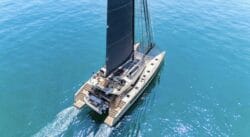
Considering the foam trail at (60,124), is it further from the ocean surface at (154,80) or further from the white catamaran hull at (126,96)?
the white catamaran hull at (126,96)

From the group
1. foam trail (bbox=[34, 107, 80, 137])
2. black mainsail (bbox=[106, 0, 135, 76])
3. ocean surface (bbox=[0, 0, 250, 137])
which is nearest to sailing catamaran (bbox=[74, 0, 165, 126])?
black mainsail (bbox=[106, 0, 135, 76])

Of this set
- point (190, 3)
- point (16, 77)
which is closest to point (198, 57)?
point (190, 3)

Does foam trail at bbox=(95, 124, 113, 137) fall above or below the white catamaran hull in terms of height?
below

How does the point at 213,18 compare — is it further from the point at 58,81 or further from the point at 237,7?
the point at 58,81

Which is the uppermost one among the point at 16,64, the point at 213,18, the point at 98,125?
the point at 213,18

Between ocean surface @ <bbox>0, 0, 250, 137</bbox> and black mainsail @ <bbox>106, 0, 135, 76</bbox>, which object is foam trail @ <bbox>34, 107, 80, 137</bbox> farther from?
black mainsail @ <bbox>106, 0, 135, 76</bbox>

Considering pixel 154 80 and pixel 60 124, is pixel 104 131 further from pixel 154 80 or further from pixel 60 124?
pixel 154 80
